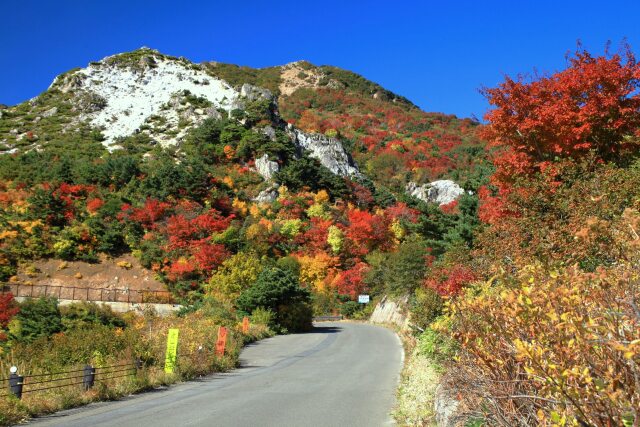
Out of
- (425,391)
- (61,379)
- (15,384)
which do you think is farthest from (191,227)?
(425,391)

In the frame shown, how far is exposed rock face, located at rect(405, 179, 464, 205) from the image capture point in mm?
67750

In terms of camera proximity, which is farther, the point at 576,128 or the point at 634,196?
the point at 576,128

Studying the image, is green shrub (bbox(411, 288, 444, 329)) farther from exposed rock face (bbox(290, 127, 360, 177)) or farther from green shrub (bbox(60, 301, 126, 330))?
exposed rock face (bbox(290, 127, 360, 177))

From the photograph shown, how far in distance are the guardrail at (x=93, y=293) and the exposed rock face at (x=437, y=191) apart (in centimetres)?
4089

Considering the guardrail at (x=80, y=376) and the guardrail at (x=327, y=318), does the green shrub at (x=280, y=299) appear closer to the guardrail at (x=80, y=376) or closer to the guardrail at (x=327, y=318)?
the guardrail at (x=80, y=376)

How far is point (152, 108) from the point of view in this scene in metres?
73.4

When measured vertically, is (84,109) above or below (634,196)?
above

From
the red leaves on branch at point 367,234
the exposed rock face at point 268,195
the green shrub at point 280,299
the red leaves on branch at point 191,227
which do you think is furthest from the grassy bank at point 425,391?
the exposed rock face at point 268,195

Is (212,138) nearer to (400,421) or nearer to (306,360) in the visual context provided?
(306,360)

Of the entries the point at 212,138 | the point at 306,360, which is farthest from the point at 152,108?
the point at 306,360

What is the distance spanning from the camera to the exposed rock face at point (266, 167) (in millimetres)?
57750

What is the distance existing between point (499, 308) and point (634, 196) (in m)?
6.97

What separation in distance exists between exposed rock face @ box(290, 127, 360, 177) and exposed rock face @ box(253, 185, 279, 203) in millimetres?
13659

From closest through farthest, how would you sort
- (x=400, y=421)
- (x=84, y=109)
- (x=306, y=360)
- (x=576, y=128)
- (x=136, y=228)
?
(x=400, y=421) → (x=576, y=128) → (x=306, y=360) → (x=136, y=228) → (x=84, y=109)
